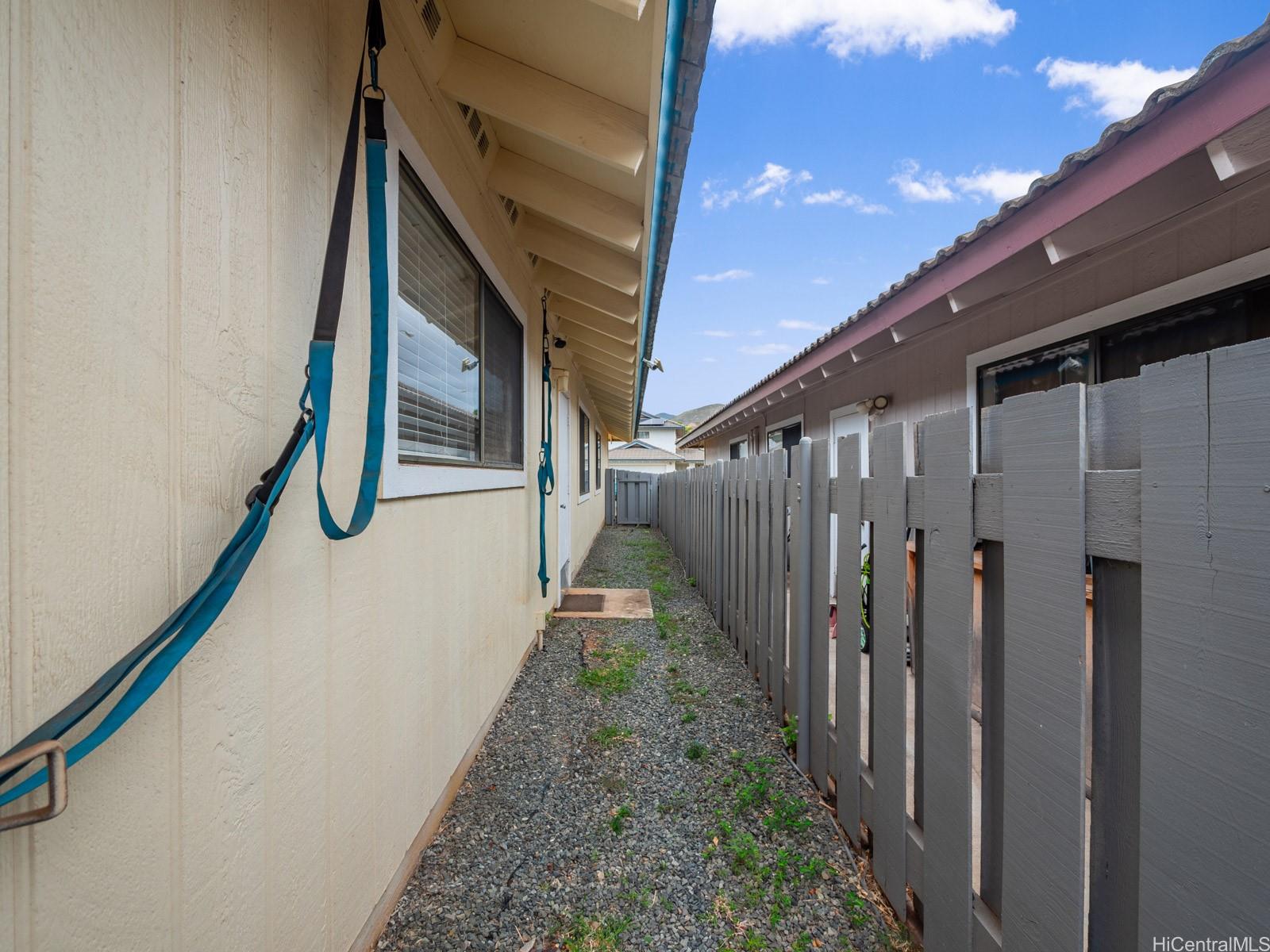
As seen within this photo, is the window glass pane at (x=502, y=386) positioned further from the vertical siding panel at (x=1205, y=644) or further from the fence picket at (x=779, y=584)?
the vertical siding panel at (x=1205, y=644)

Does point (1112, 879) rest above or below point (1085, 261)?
below

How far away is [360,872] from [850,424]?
18.1 ft

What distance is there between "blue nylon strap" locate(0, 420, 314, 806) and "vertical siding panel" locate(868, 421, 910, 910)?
170cm

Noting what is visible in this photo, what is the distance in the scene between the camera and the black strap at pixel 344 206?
1161 millimetres

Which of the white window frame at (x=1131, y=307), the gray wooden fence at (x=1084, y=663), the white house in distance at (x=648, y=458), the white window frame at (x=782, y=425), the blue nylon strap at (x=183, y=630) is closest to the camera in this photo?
the blue nylon strap at (x=183, y=630)

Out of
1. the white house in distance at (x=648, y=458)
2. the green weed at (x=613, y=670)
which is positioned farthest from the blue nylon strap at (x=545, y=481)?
the white house in distance at (x=648, y=458)

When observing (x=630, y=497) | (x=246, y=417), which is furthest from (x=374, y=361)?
(x=630, y=497)

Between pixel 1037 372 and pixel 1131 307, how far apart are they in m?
0.66

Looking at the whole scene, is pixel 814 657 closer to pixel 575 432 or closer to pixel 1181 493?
pixel 1181 493

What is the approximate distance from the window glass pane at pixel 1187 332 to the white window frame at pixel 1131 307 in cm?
6

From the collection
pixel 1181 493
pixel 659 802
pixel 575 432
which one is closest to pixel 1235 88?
pixel 1181 493

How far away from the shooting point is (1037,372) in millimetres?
3320

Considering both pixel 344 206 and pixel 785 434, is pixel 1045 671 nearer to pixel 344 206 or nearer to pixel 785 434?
pixel 344 206

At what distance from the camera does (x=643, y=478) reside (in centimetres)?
1650
